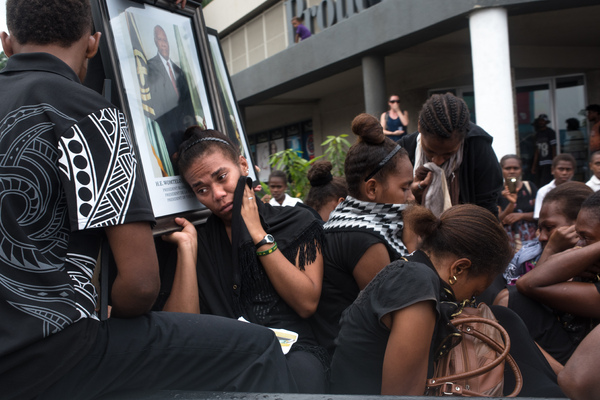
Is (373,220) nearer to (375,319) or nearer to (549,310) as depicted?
(375,319)

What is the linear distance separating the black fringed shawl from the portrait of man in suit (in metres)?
0.47

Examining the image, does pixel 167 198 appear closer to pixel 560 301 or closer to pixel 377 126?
pixel 377 126

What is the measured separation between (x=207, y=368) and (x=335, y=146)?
7423 millimetres

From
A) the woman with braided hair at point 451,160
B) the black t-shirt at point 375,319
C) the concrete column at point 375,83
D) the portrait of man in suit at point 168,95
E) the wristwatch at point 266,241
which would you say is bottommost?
the black t-shirt at point 375,319

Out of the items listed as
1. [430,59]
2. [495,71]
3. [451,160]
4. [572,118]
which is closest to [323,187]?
[451,160]

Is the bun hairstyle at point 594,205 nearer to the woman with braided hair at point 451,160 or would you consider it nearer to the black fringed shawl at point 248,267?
the woman with braided hair at point 451,160

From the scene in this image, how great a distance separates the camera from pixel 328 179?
184 inches

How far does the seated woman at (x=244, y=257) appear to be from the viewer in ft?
7.66

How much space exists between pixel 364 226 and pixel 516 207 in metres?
4.40

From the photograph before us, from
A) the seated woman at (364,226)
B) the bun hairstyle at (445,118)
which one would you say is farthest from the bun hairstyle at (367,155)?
the bun hairstyle at (445,118)

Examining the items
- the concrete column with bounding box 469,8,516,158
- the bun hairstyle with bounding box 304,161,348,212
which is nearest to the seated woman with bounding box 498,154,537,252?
the concrete column with bounding box 469,8,516,158

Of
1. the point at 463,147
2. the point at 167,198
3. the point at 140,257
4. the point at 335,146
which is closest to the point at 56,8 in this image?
the point at 140,257

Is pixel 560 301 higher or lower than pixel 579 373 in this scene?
lower

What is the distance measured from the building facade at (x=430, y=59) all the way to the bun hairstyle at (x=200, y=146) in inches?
264
